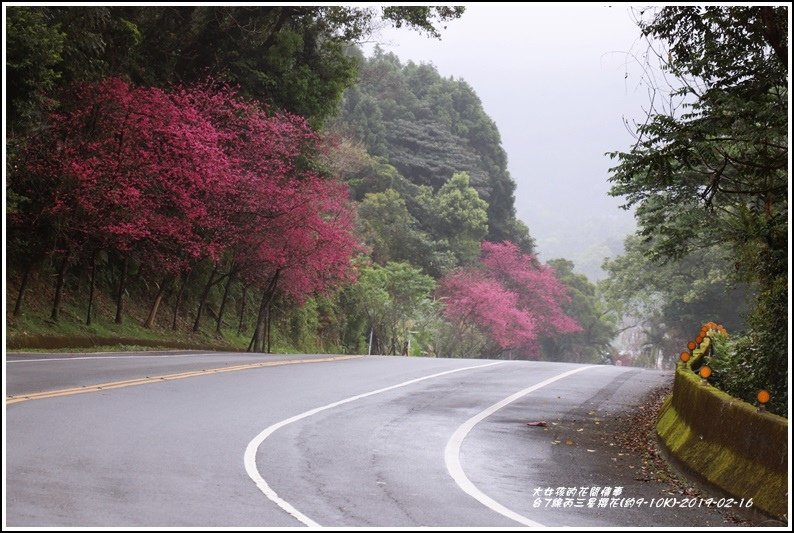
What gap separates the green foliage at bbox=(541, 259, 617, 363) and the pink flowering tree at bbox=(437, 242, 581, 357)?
2.17m

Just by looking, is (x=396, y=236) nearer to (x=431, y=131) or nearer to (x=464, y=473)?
(x=431, y=131)

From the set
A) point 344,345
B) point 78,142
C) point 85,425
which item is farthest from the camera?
point 344,345

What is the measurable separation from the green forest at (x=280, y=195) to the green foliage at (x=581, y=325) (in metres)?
14.9

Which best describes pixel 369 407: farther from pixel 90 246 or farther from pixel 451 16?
pixel 451 16

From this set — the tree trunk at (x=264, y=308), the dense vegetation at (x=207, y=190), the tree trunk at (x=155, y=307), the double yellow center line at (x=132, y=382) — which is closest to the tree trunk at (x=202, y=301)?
the dense vegetation at (x=207, y=190)

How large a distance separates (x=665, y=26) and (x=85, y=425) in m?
8.61

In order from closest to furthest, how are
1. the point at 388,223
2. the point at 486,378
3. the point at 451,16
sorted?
the point at 486,378 < the point at 451,16 < the point at 388,223

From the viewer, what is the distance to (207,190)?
3000 centimetres

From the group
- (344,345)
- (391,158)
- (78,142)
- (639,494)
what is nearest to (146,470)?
(639,494)

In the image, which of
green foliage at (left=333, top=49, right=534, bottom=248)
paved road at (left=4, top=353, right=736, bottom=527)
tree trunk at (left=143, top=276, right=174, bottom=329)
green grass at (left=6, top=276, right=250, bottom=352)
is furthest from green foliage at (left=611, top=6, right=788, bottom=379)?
green foliage at (left=333, top=49, right=534, bottom=248)

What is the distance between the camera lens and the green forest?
41.5 feet

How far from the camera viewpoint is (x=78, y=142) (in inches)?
1021

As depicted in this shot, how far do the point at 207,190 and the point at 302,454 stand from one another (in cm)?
1954

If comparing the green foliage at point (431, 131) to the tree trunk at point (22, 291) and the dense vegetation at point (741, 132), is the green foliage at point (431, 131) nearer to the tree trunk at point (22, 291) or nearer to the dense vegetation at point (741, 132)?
the tree trunk at point (22, 291)
